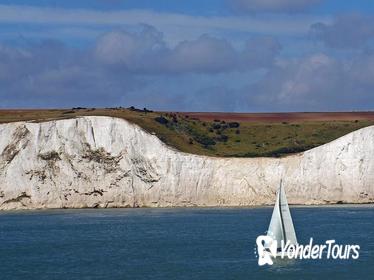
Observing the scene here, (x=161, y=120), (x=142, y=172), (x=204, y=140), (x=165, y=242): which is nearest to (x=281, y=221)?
(x=165, y=242)

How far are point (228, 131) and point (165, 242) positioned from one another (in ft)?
182

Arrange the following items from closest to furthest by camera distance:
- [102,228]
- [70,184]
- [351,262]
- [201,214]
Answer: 1. [351,262]
2. [102,228]
3. [201,214]
4. [70,184]

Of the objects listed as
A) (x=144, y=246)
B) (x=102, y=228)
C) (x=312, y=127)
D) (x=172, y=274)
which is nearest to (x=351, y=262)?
(x=172, y=274)

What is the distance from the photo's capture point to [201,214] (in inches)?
A: 3504

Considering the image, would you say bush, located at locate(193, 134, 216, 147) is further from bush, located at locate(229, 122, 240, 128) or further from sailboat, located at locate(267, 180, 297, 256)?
sailboat, located at locate(267, 180, 297, 256)

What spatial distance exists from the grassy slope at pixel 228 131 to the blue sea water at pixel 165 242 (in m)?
13.2

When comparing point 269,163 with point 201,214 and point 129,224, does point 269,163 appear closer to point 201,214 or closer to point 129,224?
point 201,214

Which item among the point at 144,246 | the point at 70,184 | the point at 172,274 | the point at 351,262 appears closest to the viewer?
the point at 172,274

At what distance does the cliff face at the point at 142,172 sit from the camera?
9775 cm

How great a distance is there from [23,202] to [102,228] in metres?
21.9

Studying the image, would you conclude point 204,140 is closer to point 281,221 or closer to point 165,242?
point 165,242

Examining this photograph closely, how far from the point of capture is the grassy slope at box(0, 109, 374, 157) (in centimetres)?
10644

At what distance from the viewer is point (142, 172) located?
98.4m

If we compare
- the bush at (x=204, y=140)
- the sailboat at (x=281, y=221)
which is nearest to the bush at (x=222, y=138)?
the bush at (x=204, y=140)
